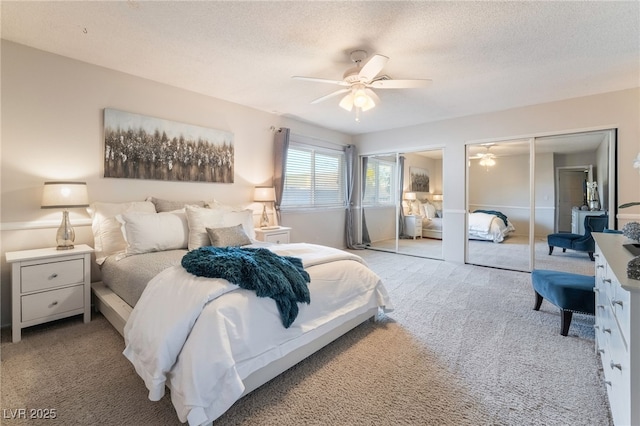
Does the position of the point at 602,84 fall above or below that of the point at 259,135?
above

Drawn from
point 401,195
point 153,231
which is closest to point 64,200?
point 153,231

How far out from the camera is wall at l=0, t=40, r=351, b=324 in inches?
98.7

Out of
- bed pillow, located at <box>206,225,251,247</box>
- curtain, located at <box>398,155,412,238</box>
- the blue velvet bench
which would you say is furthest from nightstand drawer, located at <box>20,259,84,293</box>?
curtain, located at <box>398,155,412,238</box>

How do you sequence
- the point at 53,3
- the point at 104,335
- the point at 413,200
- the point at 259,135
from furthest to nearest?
the point at 413,200, the point at 259,135, the point at 104,335, the point at 53,3

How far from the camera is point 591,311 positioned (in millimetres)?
2205

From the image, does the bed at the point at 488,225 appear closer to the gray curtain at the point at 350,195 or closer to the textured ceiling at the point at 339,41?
the gray curtain at the point at 350,195

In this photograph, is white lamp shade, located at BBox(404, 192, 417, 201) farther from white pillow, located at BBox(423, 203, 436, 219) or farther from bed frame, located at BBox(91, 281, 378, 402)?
bed frame, located at BBox(91, 281, 378, 402)

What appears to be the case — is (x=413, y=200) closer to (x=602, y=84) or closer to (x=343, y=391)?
(x=602, y=84)

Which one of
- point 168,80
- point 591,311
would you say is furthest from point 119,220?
point 591,311

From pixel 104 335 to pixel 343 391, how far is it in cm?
206

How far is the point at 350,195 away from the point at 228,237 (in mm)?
3741

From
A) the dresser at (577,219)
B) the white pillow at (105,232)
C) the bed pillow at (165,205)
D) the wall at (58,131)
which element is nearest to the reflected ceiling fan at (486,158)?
the dresser at (577,219)

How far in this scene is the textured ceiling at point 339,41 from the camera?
2072 millimetres

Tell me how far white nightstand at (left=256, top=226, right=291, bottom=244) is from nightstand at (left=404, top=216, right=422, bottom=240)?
2842 mm
